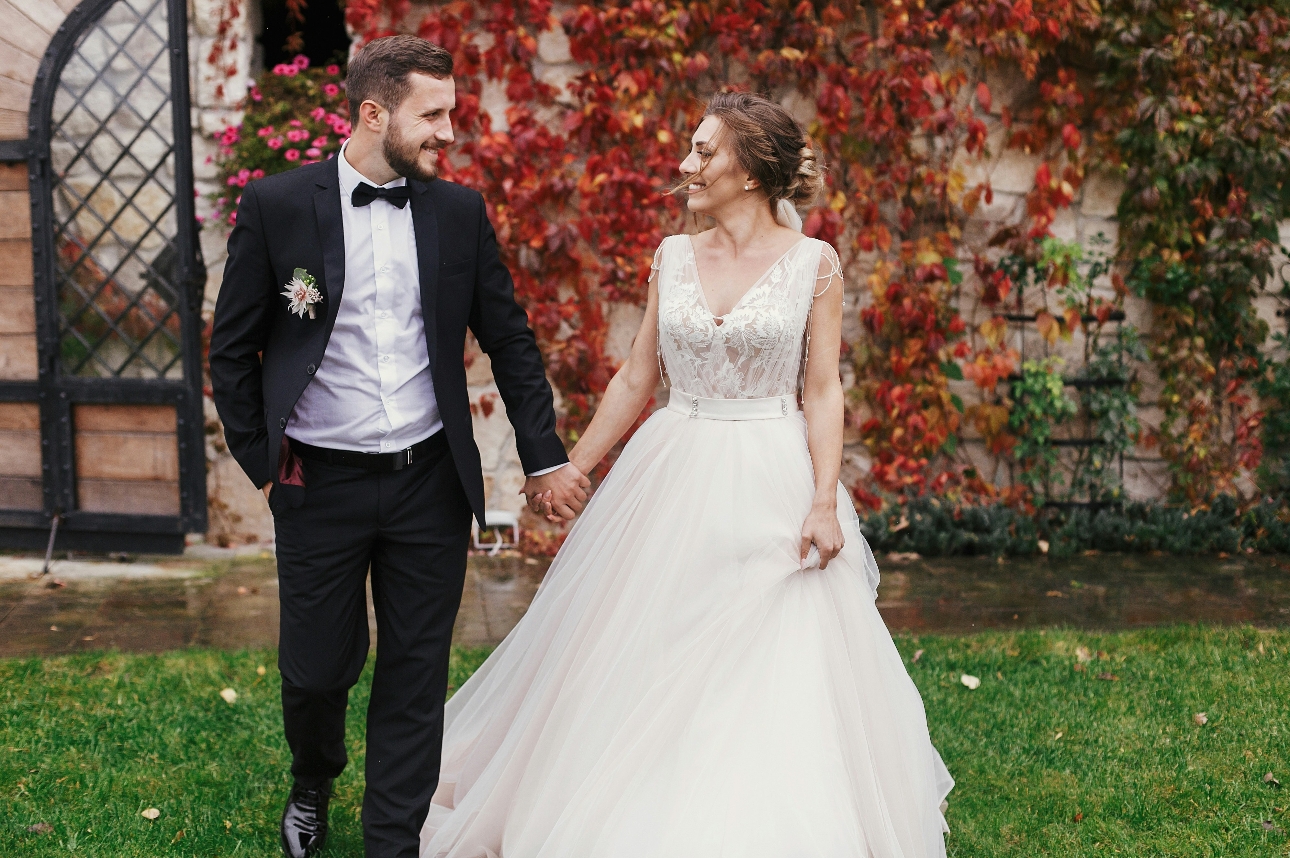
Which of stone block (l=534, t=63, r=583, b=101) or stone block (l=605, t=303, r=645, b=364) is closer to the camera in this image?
stone block (l=534, t=63, r=583, b=101)

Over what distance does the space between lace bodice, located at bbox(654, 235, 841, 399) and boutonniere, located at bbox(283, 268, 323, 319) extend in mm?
895

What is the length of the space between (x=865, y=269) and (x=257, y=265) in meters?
4.06

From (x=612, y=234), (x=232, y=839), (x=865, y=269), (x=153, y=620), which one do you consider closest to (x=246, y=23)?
(x=612, y=234)

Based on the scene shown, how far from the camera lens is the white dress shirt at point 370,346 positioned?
261 cm

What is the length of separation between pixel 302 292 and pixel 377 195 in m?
0.28

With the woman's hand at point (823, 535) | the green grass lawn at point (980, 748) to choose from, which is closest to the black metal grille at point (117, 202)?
the green grass lawn at point (980, 748)

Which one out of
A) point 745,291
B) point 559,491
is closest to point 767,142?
point 745,291

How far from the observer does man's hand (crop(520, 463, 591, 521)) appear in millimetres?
2922

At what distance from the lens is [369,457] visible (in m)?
2.63

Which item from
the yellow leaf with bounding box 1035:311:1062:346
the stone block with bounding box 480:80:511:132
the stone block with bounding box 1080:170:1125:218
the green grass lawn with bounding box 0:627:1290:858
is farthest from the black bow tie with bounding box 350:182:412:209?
the stone block with bounding box 1080:170:1125:218

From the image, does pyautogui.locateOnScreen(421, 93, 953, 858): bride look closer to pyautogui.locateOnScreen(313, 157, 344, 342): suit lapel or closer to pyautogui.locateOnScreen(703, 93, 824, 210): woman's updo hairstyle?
pyautogui.locateOnScreen(703, 93, 824, 210): woman's updo hairstyle

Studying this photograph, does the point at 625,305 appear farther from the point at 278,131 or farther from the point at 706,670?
the point at 706,670

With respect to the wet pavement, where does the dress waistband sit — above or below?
above

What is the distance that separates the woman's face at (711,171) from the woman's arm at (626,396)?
11.2 inches
